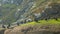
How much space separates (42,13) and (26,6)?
1360 inches

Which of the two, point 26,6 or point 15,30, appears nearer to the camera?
point 15,30

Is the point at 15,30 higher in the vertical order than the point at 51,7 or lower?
lower

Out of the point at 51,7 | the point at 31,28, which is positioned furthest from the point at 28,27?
the point at 51,7

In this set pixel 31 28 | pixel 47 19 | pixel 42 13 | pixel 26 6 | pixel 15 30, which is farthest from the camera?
pixel 26 6

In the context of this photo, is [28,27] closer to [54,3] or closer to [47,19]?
[47,19]

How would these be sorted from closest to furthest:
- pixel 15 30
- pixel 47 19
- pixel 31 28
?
pixel 31 28 → pixel 15 30 → pixel 47 19

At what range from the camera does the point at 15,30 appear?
73.4 m

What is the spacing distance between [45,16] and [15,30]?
43.8 ft

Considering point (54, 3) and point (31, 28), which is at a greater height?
point (54, 3)

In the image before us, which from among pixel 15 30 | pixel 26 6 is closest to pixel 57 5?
pixel 15 30

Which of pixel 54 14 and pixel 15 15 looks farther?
pixel 15 15

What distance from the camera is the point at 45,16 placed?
82375 millimetres

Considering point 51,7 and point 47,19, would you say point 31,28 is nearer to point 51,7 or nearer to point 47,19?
point 47,19

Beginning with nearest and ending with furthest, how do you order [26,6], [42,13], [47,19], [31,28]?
[31,28], [47,19], [42,13], [26,6]
